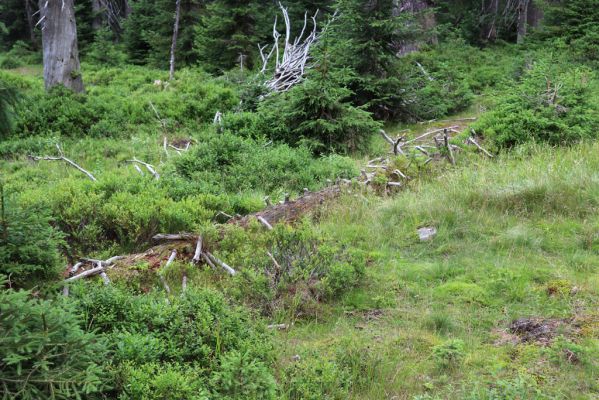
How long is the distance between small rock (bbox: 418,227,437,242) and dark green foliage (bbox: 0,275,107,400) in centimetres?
384

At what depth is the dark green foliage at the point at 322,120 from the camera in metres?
9.61

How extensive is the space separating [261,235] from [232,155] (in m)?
3.49

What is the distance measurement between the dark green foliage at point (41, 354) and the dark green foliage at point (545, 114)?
303 inches

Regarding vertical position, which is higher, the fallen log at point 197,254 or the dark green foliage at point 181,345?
the dark green foliage at point 181,345

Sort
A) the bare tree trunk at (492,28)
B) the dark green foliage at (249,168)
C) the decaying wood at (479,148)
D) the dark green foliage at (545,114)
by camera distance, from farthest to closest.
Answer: the bare tree trunk at (492,28) < the dark green foliage at (545,114) < the decaying wood at (479,148) < the dark green foliage at (249,168)

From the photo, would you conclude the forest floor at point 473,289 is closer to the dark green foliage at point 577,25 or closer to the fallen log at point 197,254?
the fallen log at point 197,254

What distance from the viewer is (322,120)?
31.3 ft

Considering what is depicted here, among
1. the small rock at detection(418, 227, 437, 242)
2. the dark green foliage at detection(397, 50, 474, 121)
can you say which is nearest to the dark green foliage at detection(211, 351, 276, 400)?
the small rock at detection(418, 227, 437, 242)

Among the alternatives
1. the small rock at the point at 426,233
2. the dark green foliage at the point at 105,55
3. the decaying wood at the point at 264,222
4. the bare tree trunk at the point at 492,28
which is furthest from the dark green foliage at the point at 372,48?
the dark green foliage at the point at 105,55

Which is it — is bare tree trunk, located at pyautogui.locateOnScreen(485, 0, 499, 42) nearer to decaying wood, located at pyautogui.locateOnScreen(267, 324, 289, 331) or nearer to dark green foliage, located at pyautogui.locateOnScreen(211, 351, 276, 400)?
decaying wood, located at pyautogui.locateOnScreen(267, 324, 289, 331)

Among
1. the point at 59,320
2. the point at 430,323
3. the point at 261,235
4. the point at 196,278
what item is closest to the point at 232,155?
the point at 261,235

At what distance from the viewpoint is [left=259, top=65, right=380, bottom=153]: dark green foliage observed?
9609mm

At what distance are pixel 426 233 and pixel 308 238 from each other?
1413 mm

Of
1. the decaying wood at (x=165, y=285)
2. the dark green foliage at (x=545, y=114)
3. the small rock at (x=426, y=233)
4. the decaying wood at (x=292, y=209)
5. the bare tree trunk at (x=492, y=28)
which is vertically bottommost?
the decaying wood at (x=292, y=209)
